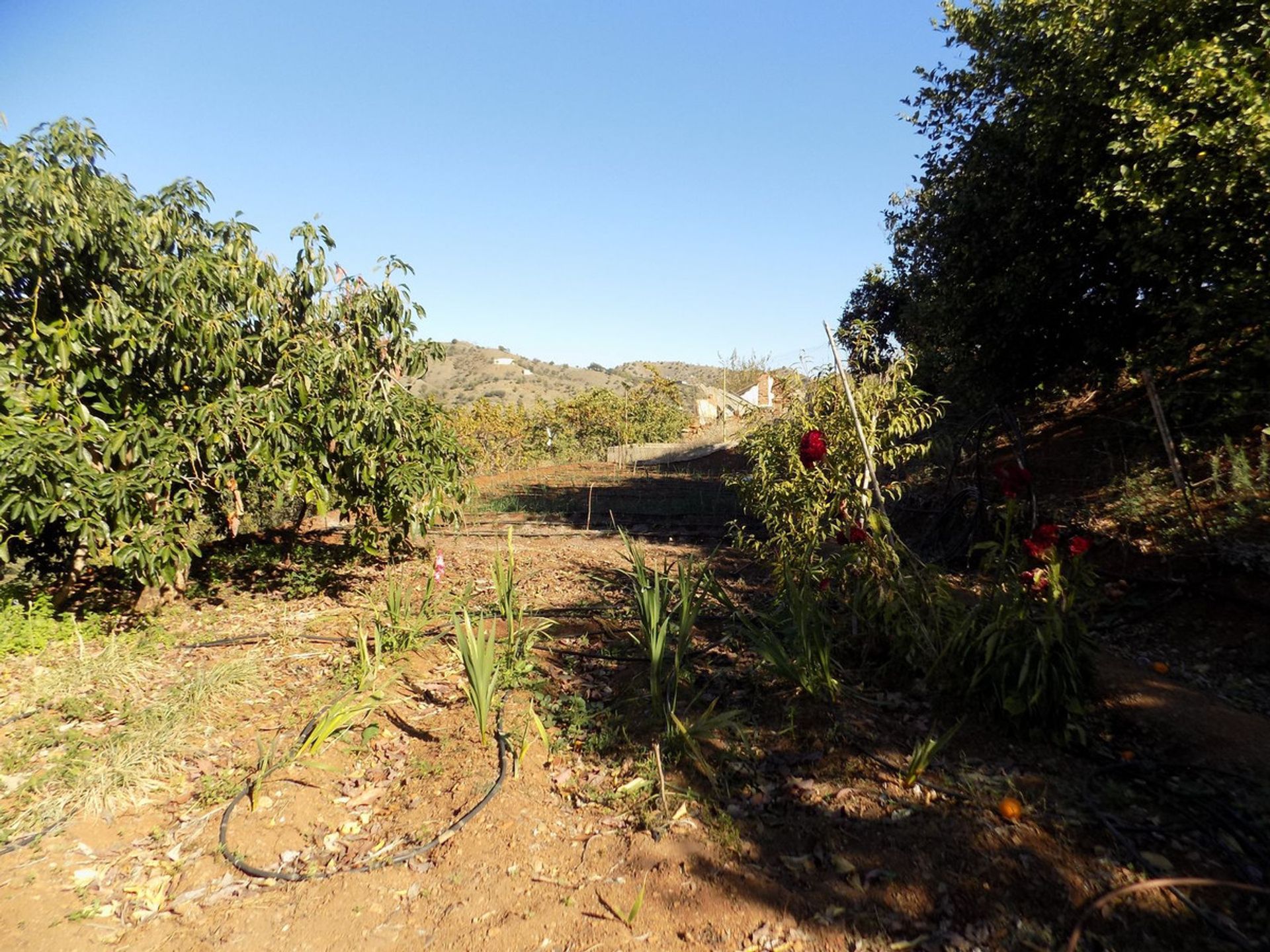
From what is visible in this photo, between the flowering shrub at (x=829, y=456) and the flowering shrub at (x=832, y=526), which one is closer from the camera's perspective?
the flowering shrub at (x=832, y=526)

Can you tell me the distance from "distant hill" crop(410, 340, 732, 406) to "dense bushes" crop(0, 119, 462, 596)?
33202 millimetres

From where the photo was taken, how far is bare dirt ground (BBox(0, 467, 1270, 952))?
2.29 metres

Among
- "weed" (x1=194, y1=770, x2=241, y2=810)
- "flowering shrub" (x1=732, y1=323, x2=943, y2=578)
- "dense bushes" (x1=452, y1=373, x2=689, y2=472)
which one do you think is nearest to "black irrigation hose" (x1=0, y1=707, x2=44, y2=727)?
"weed" (x1=194, y1=770, x2=241, y2=810)

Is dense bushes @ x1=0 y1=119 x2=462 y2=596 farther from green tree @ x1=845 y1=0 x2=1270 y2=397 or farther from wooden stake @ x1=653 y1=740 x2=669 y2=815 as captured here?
green tree @ x1=845 y1=0 x2=1270 y2=397

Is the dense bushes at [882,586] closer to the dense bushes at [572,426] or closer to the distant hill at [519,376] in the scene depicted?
the dense bushes at [572,426]

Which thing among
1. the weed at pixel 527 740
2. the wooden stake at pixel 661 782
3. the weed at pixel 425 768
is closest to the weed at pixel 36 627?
the weed at pixel 425 768

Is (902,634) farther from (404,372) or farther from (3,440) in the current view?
(3,440)

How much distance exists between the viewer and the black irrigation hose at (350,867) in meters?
2.63

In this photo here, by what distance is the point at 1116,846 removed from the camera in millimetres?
2479

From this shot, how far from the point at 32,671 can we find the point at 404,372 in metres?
3.11

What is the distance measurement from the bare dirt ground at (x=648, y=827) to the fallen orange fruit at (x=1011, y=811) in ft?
0.08

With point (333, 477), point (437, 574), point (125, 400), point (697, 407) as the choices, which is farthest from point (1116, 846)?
Result: point (697, 407)

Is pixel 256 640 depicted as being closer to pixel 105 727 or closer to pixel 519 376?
pixel 105 727

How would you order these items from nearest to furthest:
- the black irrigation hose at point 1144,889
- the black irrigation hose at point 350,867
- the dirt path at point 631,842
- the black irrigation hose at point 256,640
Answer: the black irrigation hose at point 1144,889 → the dirt path at point 631,842 → the black irrigation hose at point 350,867 → the black irrigation hose at point 256,640
